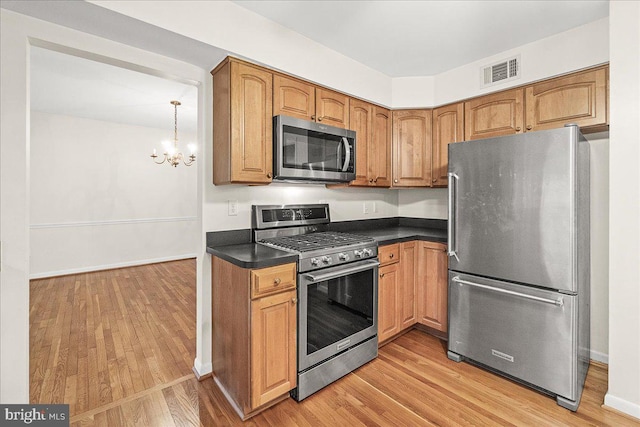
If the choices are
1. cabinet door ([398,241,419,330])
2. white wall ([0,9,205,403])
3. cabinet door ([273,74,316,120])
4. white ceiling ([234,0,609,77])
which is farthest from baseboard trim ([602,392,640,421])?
white wall ([0,9,205,403])

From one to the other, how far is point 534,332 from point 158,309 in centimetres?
377

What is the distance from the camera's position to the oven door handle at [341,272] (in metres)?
2.01

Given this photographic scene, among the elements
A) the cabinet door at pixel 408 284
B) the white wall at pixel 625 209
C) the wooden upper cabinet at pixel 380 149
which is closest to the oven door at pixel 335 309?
the cabinet door at pixel 408 284

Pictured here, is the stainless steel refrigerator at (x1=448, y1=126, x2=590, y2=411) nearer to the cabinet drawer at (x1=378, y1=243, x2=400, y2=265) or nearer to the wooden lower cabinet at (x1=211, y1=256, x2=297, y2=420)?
the cabinet drawer at (x1=378, y1=243, x2=400, y2=265)

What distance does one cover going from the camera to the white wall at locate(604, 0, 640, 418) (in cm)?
185

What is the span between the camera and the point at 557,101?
7.94 feet

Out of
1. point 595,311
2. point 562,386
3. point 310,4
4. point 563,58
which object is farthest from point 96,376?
point 563,58

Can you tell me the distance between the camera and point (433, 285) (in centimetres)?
287

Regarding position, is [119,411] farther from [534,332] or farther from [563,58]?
[563,58]

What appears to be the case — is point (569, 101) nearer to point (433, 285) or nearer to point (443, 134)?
point (443, 134)

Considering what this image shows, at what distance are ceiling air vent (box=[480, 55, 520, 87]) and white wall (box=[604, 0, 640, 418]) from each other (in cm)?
71

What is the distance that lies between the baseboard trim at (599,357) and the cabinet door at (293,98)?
307 cm

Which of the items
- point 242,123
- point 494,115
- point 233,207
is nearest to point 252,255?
point 233,207

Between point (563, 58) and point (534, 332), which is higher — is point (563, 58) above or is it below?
above
